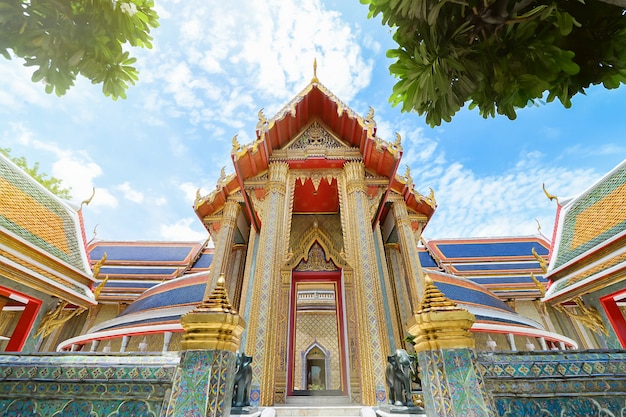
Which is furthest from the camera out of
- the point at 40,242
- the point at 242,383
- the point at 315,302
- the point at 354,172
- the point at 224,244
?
the point at 315,302

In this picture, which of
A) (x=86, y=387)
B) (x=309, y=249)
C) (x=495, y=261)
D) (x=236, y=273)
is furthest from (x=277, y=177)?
(x=495, y=261)

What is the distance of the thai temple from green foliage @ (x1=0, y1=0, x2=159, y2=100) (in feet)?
7.01

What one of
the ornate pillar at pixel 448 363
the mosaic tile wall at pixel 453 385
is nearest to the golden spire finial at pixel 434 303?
the ornate pillar at pixel 448 363

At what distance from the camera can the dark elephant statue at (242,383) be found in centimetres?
333

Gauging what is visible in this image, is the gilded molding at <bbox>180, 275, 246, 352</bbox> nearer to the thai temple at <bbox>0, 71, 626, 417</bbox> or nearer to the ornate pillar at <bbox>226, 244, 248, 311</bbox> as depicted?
the thai temple at <bbox>0, 71, 626, 417</bbox>

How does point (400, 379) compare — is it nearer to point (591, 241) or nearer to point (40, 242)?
point (591, 241)

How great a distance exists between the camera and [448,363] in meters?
2.02

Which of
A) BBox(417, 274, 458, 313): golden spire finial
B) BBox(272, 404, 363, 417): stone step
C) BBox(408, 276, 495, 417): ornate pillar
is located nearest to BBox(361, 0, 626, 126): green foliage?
BBox(417, 274, 458, 313): golden spire finial

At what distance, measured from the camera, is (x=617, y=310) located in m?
5.42

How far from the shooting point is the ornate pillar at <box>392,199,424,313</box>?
257 inches

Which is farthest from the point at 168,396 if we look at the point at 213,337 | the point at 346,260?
the point at 346,260

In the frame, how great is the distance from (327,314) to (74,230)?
8.82 metres

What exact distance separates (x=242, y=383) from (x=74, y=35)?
3.76 metres

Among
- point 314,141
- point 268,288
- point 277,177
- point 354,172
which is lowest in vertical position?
point 268,288
